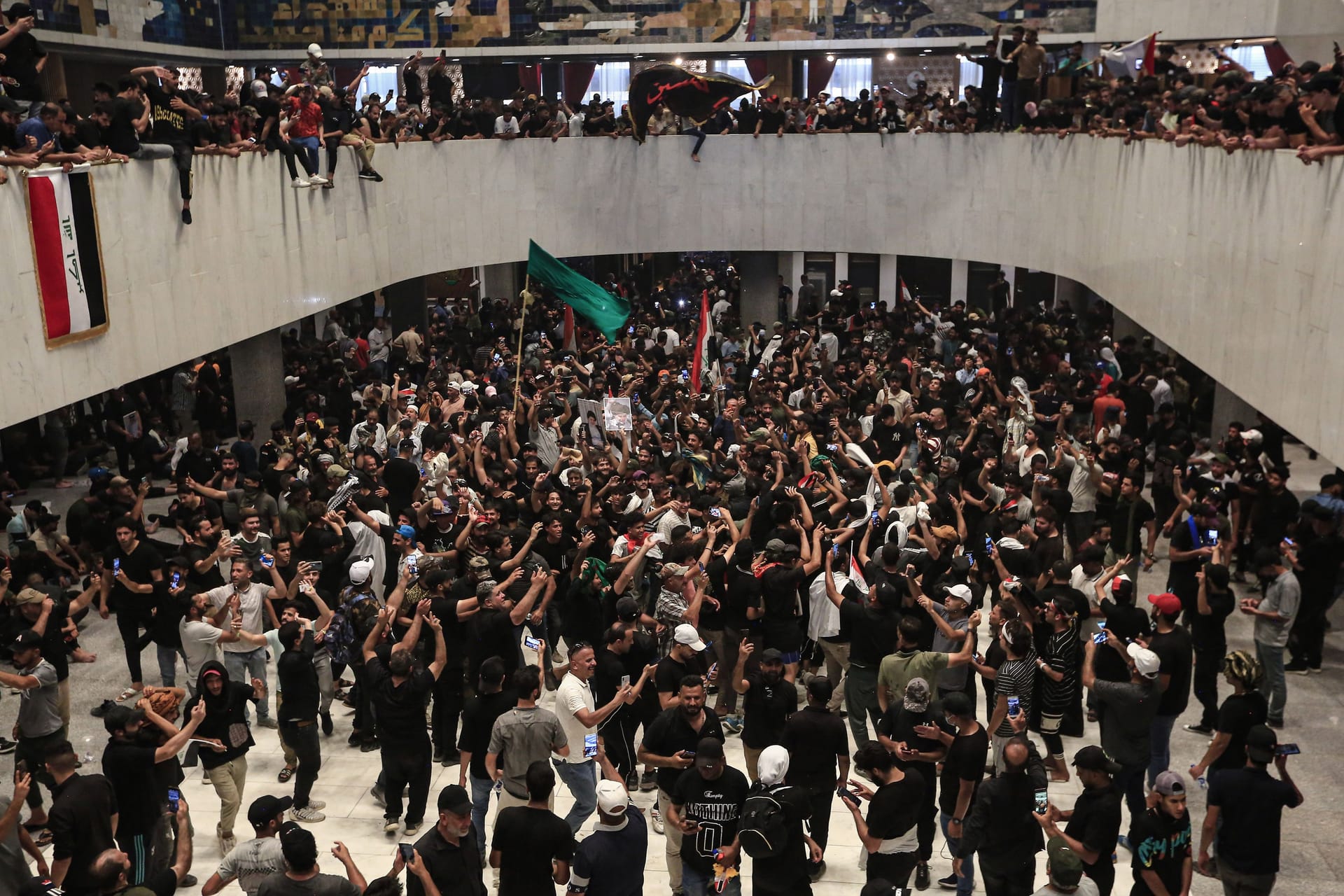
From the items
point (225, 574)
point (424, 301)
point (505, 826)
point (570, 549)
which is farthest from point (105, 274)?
point (424, 301)

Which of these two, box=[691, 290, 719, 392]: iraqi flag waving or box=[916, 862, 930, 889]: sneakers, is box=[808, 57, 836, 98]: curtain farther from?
box=[916, 862, 930, 889]: sneakers

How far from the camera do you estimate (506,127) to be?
77.4 feet

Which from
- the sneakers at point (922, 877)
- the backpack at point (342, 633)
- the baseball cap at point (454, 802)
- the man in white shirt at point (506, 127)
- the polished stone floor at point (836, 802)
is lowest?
the polished stone floor at point (836, 802)

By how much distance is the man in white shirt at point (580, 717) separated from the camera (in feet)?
25.9

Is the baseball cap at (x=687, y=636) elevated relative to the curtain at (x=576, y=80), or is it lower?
lower

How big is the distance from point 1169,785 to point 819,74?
89.5 ft

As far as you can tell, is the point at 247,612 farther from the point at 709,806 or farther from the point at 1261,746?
the point at 1261,746

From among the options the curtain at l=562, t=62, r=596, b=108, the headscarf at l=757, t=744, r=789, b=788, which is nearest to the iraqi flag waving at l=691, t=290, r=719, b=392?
the headscarf at l=757, t=744, r=789, b=788

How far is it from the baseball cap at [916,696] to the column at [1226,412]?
10317mm

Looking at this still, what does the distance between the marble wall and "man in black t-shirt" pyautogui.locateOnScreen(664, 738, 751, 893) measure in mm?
6342

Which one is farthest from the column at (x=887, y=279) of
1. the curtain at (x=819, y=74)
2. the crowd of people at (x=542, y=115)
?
the crowd of people at (x=542, y=115)

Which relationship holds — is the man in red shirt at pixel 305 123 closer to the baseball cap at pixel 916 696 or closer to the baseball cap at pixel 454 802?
the baseball cap at pixel 916 696

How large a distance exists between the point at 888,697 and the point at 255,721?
212 inches

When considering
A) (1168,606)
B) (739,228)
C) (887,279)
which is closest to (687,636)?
(1168,606)
